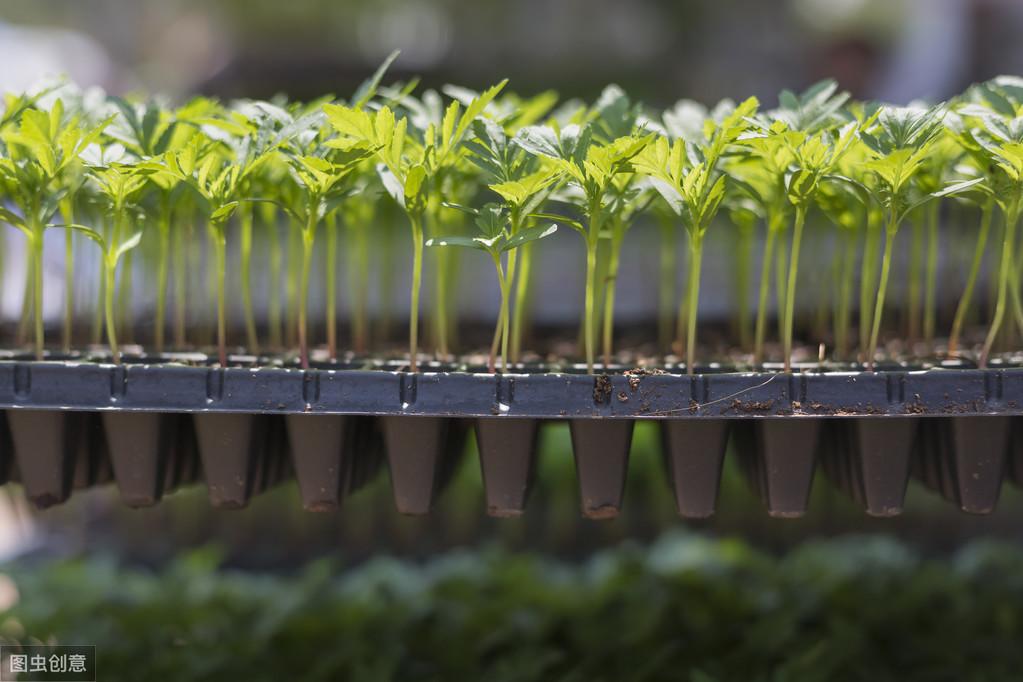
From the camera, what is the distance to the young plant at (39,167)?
63 centimetres

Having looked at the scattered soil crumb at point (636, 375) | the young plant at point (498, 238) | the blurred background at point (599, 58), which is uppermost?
the blurred background at point (599, 58)

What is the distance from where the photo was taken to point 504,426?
2.16 feet

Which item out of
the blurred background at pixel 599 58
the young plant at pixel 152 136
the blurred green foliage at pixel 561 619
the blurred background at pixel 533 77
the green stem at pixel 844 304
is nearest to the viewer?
the young plant at pixel 152 136

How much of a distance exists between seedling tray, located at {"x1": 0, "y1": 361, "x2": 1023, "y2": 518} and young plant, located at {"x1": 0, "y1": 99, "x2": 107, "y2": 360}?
0.33 feet

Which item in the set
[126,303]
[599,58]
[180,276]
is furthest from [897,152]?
[599,58]

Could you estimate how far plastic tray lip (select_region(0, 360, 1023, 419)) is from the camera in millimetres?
611

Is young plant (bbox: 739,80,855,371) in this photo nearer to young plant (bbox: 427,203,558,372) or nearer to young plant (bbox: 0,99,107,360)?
young plant (bbox: 427,203,558,372)

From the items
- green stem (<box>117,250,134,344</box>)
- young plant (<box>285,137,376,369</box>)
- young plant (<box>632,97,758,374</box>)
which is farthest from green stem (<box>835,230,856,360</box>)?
green stem (<box>117,250,134,344</box>)

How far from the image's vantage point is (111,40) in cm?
880

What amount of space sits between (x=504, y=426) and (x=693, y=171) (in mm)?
248

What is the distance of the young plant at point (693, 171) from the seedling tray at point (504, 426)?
0.08 m

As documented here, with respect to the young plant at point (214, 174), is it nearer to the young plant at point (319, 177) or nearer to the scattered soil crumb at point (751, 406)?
the young plant at point (319, 177)

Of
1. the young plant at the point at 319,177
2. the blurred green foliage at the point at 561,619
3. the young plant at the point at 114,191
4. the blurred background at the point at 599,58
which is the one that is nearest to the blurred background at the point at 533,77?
the blurred background at the point at 599,58

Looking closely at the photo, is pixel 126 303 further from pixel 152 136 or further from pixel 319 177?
pixel 319 177
